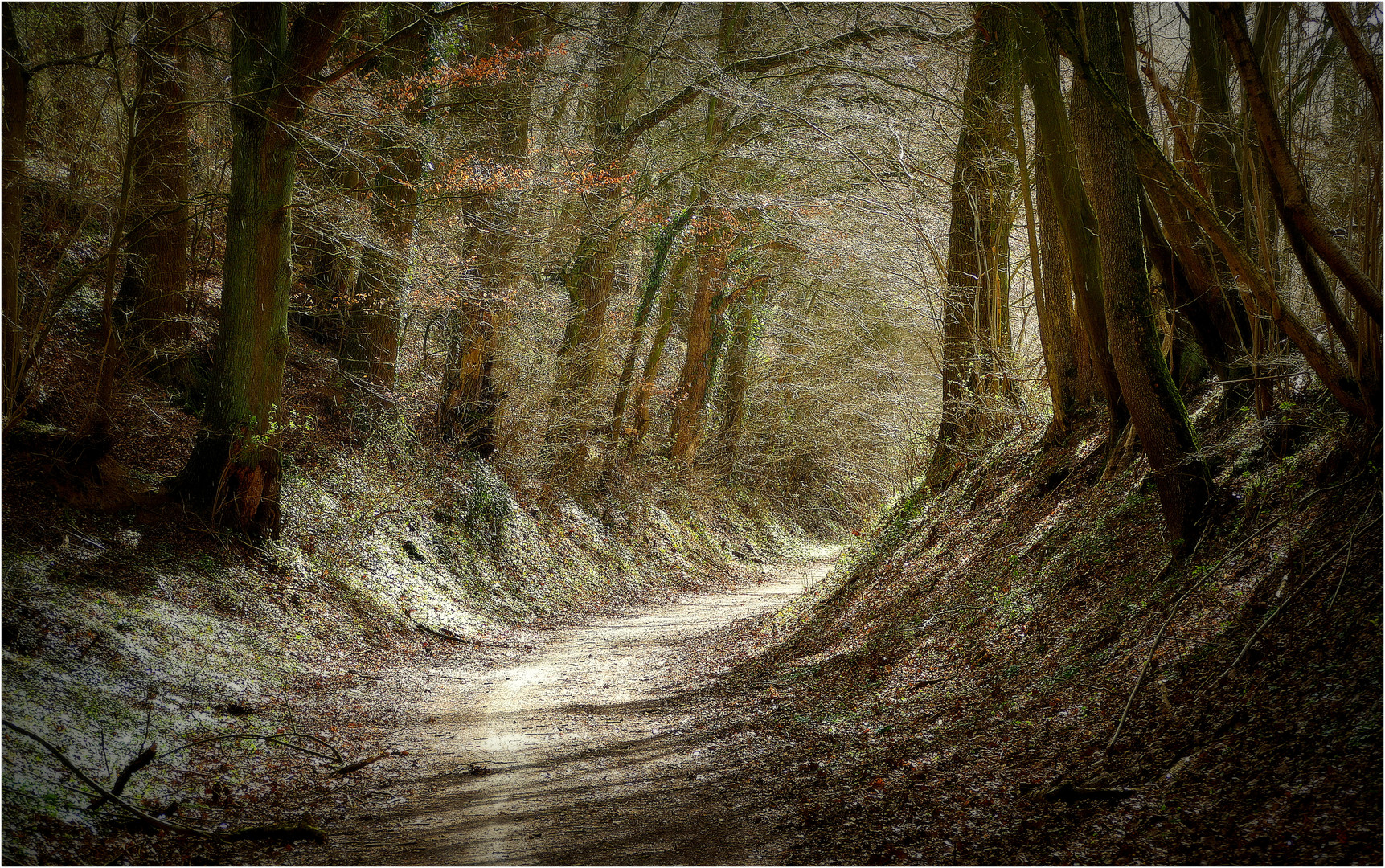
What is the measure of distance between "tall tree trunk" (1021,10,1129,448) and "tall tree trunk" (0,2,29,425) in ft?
30.2

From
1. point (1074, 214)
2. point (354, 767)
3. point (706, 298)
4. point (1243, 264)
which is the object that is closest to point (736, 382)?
point (706, 298)

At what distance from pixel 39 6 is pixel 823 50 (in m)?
10.1

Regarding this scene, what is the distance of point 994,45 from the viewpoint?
10375 millimetres

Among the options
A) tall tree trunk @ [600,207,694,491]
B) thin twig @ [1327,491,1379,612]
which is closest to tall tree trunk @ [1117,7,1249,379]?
thin twig @ [1327,491,1379,612]

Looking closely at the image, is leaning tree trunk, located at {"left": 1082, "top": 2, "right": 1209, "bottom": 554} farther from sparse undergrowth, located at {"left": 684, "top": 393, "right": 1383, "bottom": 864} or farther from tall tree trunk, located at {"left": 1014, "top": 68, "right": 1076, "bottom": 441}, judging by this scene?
tall tree trunk, located at {"left": 1014, "top": 68, "right": 1076, "bottom": 441}

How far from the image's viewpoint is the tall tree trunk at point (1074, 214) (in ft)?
28.5

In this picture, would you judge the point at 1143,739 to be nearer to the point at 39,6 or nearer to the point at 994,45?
the point at 994,45

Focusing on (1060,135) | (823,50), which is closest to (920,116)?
(823,50)

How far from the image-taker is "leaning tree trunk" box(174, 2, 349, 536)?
400 inches

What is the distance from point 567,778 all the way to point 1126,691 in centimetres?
379

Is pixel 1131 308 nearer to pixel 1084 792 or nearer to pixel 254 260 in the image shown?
pixel 1084 792

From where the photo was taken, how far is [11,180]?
8.09 meters

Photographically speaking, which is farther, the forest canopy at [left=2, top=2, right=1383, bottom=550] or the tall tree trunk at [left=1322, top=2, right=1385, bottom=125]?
the forest canopy at [left=2, top=2, right=1383, bottom=550]

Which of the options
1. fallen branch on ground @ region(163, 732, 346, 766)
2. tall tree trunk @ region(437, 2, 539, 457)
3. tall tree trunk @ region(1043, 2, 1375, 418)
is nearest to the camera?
tall tree trunk @ region(1043, 2, 1375, 418)
